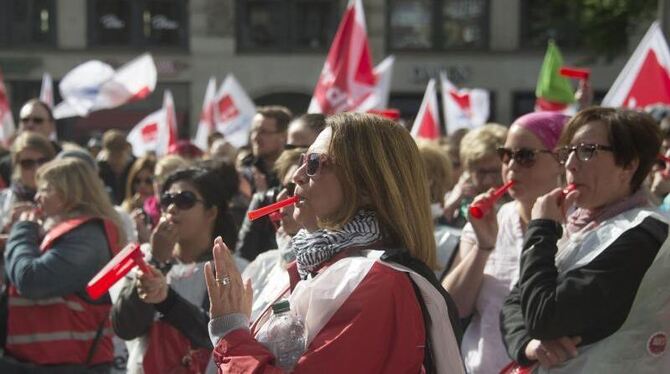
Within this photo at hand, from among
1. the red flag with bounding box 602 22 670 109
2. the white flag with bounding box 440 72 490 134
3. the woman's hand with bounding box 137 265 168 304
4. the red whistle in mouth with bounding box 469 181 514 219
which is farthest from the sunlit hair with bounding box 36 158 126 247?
the white flag with bounding box 440 72 490 134

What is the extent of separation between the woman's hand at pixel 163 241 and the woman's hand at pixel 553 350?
1.50 m

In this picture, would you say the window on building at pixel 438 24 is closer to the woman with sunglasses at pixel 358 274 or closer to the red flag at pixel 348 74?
the red flag at pixel 348 74

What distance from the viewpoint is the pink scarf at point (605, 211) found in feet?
11.3

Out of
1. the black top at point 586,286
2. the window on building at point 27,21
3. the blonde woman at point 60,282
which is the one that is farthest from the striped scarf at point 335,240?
the window on building at point 27,21

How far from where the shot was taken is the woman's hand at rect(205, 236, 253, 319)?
2.65 meters

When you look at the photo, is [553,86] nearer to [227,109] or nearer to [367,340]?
[227,109]

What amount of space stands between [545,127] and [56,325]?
231 centimetres

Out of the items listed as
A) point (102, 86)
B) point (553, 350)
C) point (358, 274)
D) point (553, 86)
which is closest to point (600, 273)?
point (553, 350)

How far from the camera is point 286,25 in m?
27.2

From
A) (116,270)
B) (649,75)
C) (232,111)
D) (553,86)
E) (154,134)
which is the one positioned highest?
(649,75)

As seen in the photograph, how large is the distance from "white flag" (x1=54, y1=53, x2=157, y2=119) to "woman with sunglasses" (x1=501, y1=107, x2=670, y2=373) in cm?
831

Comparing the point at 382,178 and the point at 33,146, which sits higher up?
the point at 382,178

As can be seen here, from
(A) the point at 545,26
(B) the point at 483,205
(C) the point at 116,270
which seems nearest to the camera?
(C) the point at 116,270

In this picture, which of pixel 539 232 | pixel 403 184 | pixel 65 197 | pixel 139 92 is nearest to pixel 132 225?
pixel 65 197
